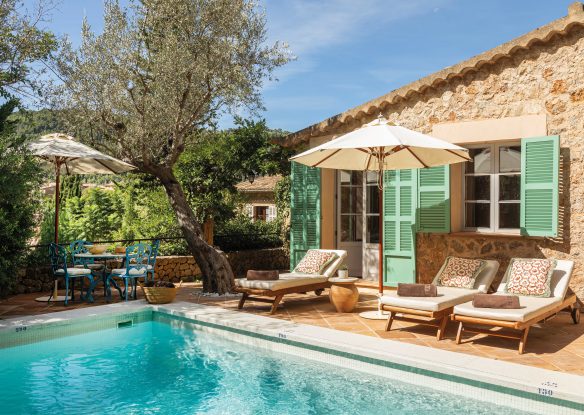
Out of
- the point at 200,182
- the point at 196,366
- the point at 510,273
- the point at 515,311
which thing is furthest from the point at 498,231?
the point at 200,182

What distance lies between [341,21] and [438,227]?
236 inches

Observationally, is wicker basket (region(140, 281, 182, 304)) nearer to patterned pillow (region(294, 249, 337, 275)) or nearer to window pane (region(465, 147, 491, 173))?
patterned pillow (region(294, 249, 337, 275))

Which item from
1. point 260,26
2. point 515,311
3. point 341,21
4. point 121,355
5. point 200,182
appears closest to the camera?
point 515,311

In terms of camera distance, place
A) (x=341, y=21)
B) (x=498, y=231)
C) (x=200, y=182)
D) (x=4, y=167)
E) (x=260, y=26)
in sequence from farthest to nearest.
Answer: (x=200, y=182), (x=341, y=21), (x=260, y=26), (x=498, y=231), (x=4, y=167)

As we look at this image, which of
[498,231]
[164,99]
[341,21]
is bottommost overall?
[498,231]

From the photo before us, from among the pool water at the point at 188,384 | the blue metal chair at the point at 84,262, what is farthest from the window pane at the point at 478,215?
the blue metal chair at the point at 84,262

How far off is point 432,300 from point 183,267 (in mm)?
6914

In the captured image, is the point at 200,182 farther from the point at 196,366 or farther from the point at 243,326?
the point at 196,366

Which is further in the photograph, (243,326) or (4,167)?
(4,167)

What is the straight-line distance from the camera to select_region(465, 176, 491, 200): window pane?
9.41 m

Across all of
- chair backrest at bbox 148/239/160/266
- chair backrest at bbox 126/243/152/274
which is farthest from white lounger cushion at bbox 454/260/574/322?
chair backrest at bbox 148/239/160/266

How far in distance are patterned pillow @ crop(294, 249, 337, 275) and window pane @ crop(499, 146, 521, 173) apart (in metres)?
3.26

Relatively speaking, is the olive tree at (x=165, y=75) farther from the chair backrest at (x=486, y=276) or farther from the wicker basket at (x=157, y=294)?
the chair backrest at (x=486, y=276)

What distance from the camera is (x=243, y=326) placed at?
7.28 meters
